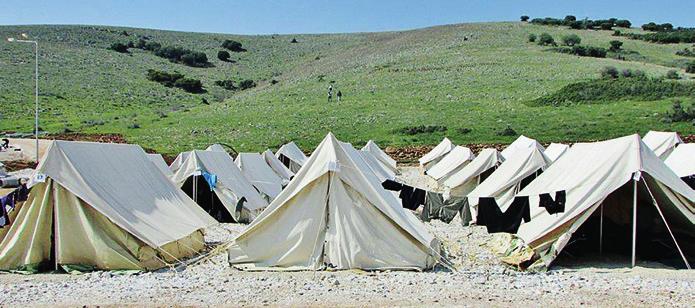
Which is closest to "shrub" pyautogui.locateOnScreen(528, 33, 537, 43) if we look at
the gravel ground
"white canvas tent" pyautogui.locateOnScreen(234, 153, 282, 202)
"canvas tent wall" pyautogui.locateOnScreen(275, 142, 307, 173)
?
"canvas tent wall" pyautogui.locateOnScreen(275, 142, 307, 173)

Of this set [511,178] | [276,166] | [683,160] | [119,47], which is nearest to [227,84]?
[119,47]

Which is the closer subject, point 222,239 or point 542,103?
point 222,239

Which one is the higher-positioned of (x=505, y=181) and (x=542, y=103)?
(x=542, y=103)

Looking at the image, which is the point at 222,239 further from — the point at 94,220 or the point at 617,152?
the point at 617,152

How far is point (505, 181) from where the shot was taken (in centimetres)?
2075

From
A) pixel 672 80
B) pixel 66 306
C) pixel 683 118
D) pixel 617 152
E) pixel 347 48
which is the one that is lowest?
pixel 66 306

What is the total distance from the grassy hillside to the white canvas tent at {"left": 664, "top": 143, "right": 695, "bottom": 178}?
2008 centimetres

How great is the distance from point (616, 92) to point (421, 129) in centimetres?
1871

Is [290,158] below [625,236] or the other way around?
the other way around

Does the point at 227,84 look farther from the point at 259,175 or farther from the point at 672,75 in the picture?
the point at 259,175

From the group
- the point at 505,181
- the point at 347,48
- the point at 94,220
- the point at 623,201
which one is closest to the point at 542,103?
the point at 505,181

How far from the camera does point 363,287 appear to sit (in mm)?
11422

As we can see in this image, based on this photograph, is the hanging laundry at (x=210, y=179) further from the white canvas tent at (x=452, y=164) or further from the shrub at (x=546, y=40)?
the shrub at (x=546, y=40)

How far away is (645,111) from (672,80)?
13.0 meters
